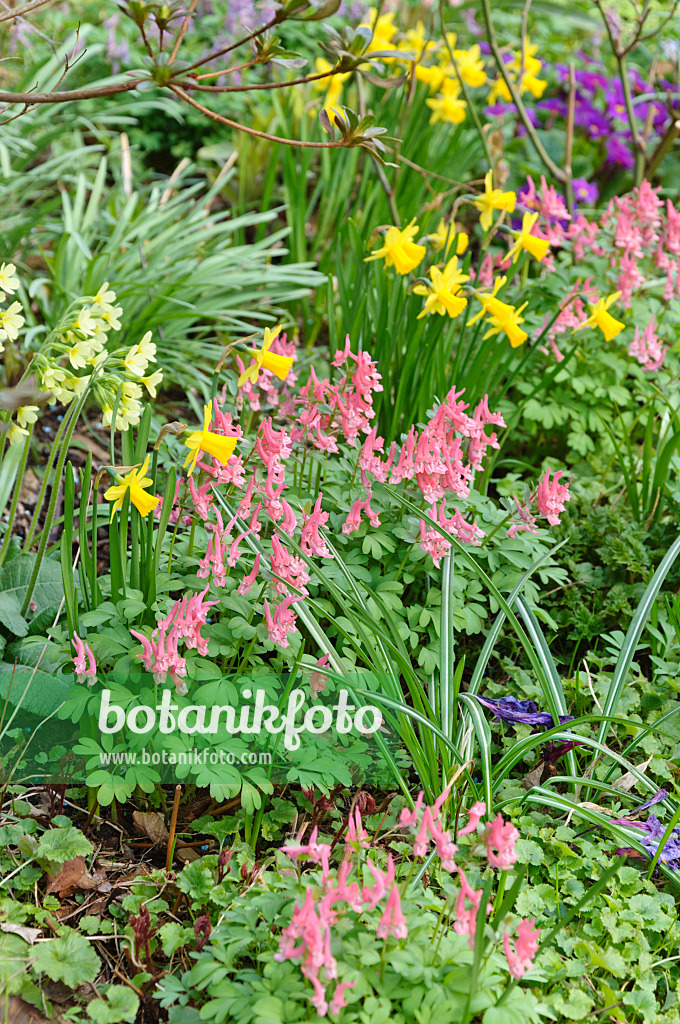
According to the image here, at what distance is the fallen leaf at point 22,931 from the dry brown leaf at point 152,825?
11.1 inches

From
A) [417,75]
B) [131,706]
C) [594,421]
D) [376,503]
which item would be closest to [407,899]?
[131,706]

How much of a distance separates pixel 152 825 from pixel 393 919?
704mm

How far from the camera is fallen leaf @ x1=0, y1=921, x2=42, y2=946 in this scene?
1442 millimetres

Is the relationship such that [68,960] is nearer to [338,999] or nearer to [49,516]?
[338,999]

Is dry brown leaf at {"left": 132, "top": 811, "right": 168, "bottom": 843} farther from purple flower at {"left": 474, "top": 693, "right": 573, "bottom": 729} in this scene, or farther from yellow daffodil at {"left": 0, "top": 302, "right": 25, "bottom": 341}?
yellow daffodil at {"left": 0, "top": 302, "right": 25, "bottom": 341}

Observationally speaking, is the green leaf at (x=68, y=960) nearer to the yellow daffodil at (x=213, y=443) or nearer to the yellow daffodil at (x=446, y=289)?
the yellow daffodil at (x=213, y=443)

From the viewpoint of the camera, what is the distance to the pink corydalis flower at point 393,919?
1.15 metres

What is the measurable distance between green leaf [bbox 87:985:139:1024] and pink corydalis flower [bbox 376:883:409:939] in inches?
18.2

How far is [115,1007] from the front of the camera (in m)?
1.33

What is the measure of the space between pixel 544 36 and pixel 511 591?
4.92 metres

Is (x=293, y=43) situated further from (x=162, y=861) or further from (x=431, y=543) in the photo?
(x=162, y=861)

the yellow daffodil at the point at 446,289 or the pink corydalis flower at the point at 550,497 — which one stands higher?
the yellow daffodil at the point at 446,289

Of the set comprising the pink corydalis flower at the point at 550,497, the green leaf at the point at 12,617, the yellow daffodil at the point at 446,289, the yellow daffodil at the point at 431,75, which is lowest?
the green leaf at the point at 12,617

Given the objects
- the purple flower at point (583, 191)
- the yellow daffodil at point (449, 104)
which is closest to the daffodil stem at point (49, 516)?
the yellow daffodil at point (449, 104)
